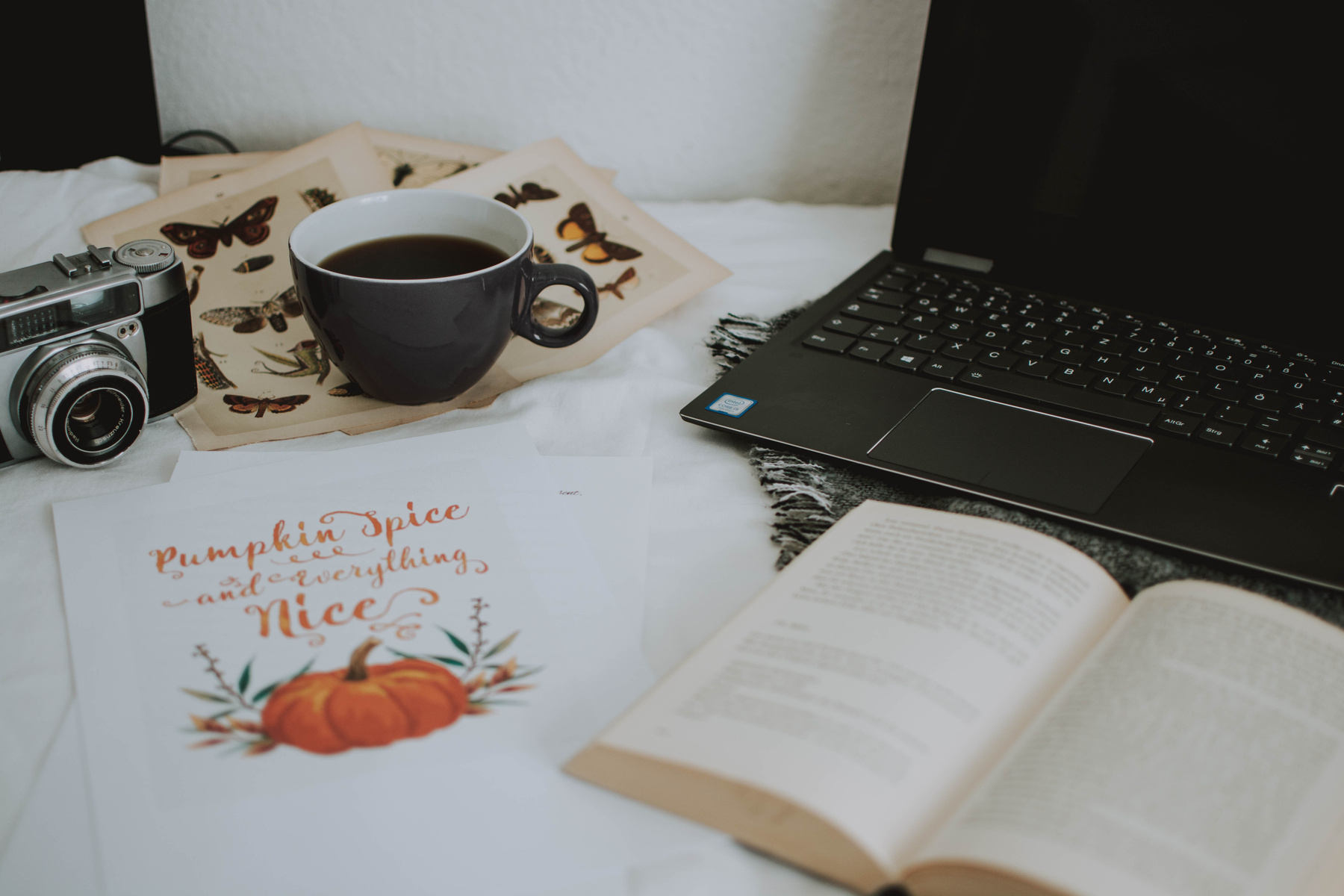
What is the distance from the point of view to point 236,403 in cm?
51

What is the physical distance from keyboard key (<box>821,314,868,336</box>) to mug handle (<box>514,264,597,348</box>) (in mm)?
144

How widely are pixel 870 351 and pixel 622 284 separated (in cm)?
19

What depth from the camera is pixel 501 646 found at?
36 cm

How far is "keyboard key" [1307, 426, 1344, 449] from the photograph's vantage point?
0.43 metres

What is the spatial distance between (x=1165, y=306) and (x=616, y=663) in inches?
16.4

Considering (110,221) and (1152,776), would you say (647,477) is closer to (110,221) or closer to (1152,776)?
(1152,776)

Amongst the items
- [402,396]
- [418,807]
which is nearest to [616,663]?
[418,807]

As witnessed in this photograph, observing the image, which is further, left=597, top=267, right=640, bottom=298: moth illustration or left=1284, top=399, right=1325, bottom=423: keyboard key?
left=597, top=267, right=640, bottom=298: moth illustration

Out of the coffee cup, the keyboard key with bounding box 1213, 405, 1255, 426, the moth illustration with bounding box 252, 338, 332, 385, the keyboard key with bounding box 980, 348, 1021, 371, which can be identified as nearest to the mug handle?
the coffee cup

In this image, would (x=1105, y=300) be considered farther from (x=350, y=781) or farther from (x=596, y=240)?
(x=350, y=781)

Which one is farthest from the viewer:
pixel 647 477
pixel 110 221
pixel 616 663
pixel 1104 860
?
pixel 110 221

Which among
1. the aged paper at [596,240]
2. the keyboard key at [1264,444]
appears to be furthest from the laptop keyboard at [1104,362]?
the aged paper at [596,240]

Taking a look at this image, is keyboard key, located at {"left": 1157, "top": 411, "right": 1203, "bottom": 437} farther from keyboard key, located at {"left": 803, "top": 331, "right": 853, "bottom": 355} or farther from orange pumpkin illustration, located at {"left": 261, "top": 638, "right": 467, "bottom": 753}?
orange pumpkin illustration, located at {"left": 261, "top": 638, "right": 467, "bottom": 753}

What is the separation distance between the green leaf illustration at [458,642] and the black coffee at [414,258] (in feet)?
0.64
